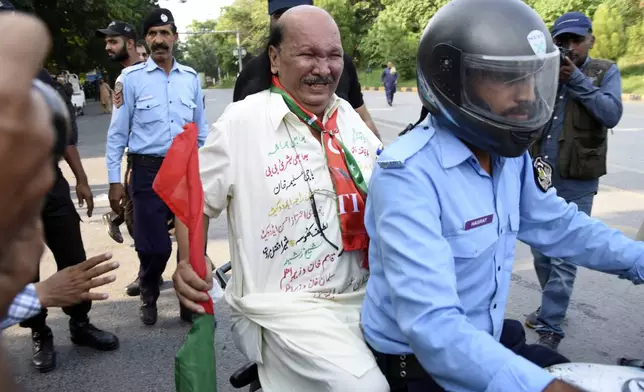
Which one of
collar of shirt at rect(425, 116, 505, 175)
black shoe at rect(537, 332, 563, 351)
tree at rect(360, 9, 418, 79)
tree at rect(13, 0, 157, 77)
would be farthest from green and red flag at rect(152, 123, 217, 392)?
tree at rect(360, 9, 418, 79)

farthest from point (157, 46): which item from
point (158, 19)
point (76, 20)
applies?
point (76, 20)

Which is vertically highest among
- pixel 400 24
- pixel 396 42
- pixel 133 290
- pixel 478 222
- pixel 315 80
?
pixel 315 80

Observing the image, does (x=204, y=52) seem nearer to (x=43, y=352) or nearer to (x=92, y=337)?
(x=92, y=337)

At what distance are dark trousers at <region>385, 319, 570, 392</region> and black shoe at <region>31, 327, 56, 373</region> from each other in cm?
272

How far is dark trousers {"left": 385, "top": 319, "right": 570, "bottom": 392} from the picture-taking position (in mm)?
1817

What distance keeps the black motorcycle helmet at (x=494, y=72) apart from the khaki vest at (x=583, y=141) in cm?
224

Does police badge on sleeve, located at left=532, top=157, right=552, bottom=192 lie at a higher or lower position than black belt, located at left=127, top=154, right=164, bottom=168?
higher

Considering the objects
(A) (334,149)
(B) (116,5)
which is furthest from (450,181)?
(B) (116,5)

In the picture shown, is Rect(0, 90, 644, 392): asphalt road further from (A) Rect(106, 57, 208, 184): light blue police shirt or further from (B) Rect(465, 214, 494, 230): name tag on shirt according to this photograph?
(B) Rect(465, 214, 494, 230): name tag on shirt

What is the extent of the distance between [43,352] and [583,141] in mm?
3662

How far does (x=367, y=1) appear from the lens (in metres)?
56.8

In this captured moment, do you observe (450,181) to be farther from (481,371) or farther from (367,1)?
(367,1)

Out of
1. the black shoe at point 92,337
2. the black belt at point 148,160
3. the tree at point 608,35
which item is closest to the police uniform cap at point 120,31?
the black belt at point 148,160

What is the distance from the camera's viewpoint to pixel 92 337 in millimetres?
4070
